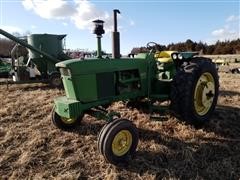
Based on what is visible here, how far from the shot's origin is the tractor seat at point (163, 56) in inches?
237

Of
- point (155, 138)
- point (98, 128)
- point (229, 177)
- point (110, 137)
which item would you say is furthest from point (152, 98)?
point (229, 177)

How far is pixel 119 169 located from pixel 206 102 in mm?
2315

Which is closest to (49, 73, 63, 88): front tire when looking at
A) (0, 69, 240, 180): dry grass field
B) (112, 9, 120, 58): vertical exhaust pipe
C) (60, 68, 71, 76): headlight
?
(0, 69, 240, 180): dry grass field

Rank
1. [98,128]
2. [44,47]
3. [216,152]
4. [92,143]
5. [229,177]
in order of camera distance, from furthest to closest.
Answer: [44,47]
[98,128]
[92,143]
[216,152]
[229,177]

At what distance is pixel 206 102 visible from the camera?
569 cm

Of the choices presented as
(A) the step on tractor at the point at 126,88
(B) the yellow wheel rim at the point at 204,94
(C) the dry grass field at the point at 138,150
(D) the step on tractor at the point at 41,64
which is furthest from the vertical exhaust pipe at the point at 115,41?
(D) the step on tractor at the point at 41,64

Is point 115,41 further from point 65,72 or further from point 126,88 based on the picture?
point 65,72

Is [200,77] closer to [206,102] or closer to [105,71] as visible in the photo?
[206,102]

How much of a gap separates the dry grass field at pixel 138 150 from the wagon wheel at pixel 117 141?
0.14m

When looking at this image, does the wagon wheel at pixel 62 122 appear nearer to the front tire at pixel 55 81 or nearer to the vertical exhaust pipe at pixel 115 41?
the vertical exhaust pipe at pixel 115 41

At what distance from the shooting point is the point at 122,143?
4441mm

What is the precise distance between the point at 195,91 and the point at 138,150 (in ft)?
4.84

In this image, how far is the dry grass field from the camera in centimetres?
412

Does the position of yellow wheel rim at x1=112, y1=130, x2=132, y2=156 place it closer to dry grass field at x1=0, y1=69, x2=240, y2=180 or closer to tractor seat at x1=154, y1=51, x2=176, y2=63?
dry grass field at x1=0, y1=69, x2=240, y2=180
